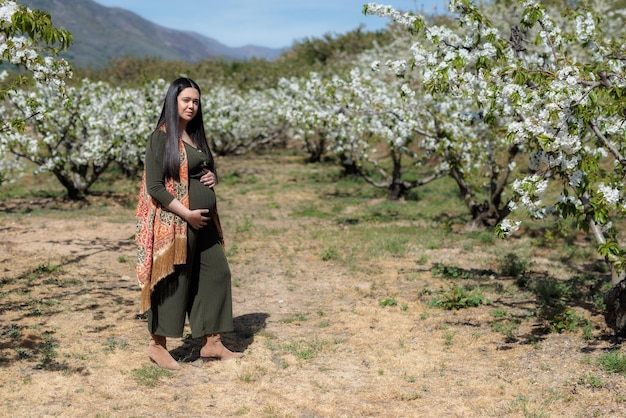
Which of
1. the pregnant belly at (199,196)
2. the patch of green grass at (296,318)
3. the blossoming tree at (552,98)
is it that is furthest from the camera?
the patch of green grass at (296,318)

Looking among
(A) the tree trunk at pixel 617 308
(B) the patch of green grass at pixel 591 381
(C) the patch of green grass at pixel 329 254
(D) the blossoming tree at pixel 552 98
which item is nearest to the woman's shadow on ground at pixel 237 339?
(C) the patch of green grass at pixel 329 254

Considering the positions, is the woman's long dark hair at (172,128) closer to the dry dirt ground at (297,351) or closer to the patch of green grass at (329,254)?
the dry dirt ground at (297,351)

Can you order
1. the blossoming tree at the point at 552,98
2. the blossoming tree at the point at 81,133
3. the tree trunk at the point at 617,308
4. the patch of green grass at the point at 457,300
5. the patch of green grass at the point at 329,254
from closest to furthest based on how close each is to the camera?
the blossoming tree at the point at 552,98, the tree trunk at the point at 617,308, the patch of green grass at the point at 457,300, the patch of green grass at the point at 329,254, the blossoming tree at the point at 81,133

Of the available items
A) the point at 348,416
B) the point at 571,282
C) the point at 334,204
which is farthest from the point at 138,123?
the point at 348,416

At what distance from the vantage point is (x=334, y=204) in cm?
1590

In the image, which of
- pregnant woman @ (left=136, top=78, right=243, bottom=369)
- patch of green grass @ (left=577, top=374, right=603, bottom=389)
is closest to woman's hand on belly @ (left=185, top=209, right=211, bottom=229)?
pregnant woman @ (left=136, top=78, right=243, bottom=369)

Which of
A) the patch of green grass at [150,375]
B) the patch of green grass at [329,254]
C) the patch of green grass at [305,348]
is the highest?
the patch of green grass at [329,254]

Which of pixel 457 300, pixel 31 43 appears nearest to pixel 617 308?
pixel 457 300

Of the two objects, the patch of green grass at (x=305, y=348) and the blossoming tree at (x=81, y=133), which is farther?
the blossoming tree at (x=81, y=133)

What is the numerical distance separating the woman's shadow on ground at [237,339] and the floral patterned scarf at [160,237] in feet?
3.05

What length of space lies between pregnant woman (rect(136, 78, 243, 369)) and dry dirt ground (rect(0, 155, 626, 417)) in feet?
1.50

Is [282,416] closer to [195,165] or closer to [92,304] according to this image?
[195,165]

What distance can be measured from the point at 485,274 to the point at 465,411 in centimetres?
456

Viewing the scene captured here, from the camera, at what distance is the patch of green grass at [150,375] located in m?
5.36
